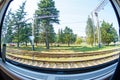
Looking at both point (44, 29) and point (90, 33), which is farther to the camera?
point (44, 29)

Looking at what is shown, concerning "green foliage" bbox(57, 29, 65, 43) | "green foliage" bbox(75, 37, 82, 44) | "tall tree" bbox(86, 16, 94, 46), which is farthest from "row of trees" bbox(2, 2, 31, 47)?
"tall tree" bbox(86, 16, 94, 46)

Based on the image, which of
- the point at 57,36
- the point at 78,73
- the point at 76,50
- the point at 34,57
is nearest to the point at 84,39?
the point at 76,50

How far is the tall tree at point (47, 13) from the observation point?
2.17 meters

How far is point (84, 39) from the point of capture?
1963 millimetres

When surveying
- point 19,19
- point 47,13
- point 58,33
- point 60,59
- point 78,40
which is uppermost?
point 47,13

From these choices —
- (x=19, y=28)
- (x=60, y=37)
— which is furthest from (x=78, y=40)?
(x=19, y=28)

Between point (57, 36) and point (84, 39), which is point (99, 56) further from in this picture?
point (57, 36)

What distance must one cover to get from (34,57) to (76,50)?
0.69 meters

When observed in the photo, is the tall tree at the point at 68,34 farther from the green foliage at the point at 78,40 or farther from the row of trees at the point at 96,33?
the row of trees at the point at 96,33

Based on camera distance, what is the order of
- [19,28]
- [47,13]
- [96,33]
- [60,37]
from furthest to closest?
1. [47,13]
2. [19,28]
3. [60,37]
4. [96,33]

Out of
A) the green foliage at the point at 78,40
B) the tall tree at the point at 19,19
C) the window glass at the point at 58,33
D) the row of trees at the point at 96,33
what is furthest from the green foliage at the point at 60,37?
the tall tree at the point at 19,19

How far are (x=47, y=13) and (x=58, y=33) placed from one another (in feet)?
1.51

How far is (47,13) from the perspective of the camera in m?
2.26

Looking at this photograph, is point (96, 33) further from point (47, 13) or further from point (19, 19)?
point (19, 19)
